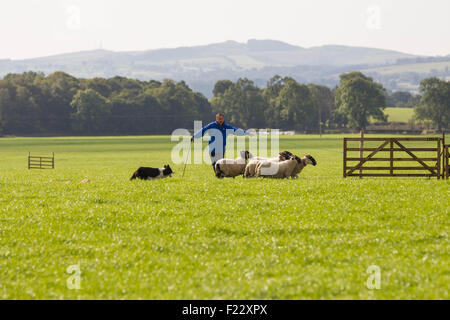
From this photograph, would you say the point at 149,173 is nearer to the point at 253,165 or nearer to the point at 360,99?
the point at 253,165

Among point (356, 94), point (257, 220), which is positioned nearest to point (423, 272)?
point (257, 220)

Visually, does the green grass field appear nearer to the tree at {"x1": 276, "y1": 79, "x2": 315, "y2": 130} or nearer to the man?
the man

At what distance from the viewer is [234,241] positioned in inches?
486

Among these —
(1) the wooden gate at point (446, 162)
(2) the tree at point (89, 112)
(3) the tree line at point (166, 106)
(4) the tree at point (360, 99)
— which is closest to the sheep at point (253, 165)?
(1) the wooden gate at point (446, 162)

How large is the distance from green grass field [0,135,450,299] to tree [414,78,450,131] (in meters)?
153

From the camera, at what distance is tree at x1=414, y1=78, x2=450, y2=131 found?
160 metres

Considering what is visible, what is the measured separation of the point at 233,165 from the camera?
917 inches

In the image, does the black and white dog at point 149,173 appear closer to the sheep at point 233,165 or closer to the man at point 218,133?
the man at point 218,133

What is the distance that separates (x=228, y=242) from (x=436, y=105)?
162735 millimetres

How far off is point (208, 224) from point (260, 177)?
913cm

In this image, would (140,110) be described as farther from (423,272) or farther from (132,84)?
(423,272)

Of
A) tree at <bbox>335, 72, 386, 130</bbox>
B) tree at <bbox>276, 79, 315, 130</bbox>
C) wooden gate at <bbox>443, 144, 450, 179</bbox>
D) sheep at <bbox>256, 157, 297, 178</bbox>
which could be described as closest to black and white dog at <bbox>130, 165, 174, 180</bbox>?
sheep at <bbox>256, 157, 297, 178</bbox>

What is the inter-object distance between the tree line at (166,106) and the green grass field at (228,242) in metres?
146
